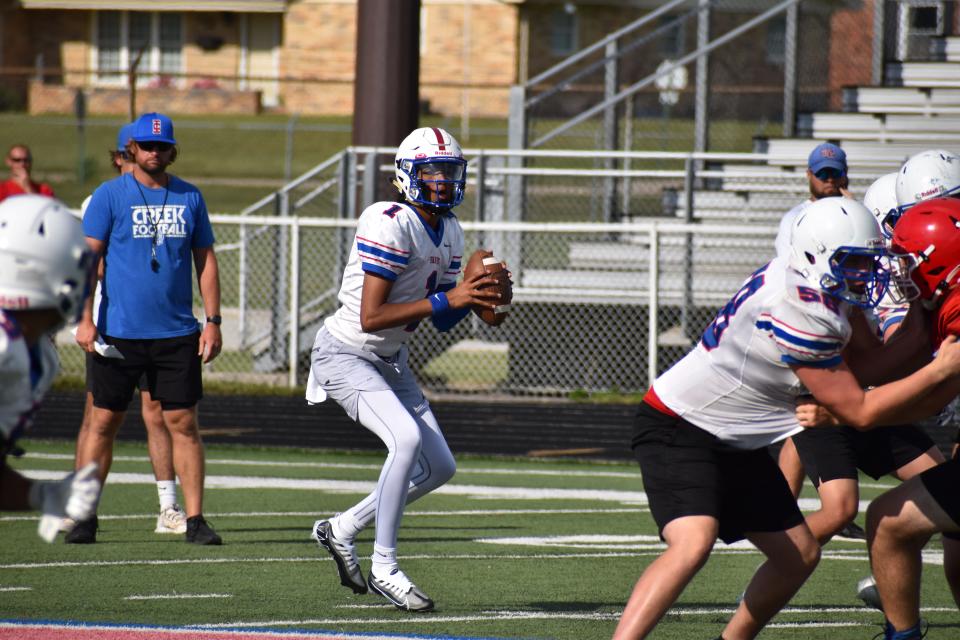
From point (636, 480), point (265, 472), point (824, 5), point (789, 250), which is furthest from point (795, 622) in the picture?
point (824, 5)

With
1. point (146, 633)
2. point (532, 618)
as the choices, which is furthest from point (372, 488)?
point (146, 633)

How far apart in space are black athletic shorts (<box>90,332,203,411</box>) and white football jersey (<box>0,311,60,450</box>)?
3.38 metres

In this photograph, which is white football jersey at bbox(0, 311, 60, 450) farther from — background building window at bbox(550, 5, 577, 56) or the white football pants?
background building window at bbox(550, 5, 577, 56)

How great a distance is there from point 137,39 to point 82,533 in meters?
34.0

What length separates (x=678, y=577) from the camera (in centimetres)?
430

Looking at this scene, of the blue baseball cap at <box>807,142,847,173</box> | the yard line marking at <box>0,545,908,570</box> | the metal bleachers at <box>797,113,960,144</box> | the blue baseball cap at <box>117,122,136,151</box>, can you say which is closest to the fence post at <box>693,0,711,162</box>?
the metal bleachers at <box>797,113,960,144</box>

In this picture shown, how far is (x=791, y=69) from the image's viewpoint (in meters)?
15.0

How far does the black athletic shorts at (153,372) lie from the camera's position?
7.10 meters

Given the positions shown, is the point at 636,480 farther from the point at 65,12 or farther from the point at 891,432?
the point at 65,12

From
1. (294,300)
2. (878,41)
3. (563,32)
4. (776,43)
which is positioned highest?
(563,32)

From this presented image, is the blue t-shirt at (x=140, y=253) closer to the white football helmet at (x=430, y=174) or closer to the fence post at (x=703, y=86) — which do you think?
the white football helmet at (x=430, y=174)

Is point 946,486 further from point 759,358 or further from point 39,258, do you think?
point 39,258

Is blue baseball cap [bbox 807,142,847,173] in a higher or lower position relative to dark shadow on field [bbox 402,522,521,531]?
higher

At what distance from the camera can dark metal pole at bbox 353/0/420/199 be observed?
46.6 ft
